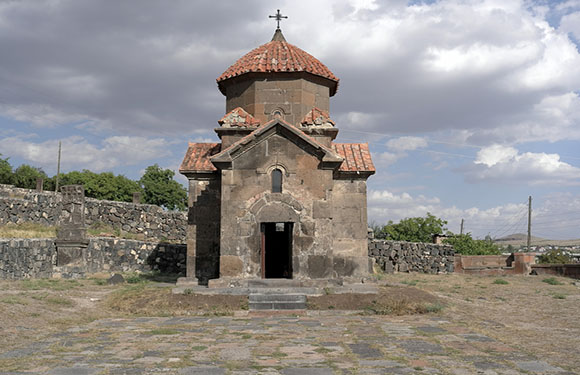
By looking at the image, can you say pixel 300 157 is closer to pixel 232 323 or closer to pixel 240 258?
pixel 240 258

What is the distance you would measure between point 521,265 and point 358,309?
45.2 feet

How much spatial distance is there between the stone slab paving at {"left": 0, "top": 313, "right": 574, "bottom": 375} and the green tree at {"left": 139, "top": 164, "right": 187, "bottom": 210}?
125 feet

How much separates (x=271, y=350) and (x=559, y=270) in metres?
18.2

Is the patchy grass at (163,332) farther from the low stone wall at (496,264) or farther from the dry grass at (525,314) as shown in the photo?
the low stone wall at (496,264)

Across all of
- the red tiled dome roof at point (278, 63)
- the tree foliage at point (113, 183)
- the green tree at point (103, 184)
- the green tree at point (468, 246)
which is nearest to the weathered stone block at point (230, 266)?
the red tiled dome roof at point (278, 63)

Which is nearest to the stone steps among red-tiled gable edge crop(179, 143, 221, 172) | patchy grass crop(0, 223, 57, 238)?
red-tiled gable edge crop(179, 143, 221, 172)

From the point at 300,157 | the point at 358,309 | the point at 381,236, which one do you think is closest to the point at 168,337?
the point at 358,309

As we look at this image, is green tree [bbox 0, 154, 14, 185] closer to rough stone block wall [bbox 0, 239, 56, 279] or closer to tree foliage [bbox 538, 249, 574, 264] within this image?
rough stone block wall [bbox 0, 239, 56, 279]

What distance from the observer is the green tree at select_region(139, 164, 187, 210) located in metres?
45.9

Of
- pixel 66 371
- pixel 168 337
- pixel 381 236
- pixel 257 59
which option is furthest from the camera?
pixel 381 236

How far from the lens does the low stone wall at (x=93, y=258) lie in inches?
549

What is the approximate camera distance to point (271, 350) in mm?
6543

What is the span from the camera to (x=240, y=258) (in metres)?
11.9

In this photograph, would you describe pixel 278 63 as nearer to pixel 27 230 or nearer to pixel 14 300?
pixel 14 300
